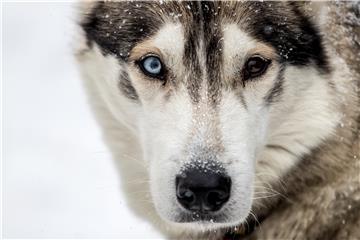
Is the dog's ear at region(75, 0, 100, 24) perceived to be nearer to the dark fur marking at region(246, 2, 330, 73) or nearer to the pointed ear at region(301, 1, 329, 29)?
the dark fur marking at region(246, 2, 330, 73)

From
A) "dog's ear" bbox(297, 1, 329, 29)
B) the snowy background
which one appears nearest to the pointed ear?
"dog's ear" bbox(297, 1, 329, 29)

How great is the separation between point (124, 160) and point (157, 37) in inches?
33.6

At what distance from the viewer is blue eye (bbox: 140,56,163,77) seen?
3.42m

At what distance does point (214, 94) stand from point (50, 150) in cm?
352

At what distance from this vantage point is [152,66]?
11.3ft

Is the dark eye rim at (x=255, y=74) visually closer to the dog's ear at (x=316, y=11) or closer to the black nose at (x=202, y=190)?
the dog's ear at (x=316, y=11)

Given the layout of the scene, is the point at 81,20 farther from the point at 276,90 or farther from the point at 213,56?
the point at 276,90

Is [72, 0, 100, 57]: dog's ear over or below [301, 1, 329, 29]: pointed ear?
below

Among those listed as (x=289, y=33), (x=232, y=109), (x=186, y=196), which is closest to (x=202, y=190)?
(x=186, y=196)

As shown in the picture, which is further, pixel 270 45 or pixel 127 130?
pixel 127 130

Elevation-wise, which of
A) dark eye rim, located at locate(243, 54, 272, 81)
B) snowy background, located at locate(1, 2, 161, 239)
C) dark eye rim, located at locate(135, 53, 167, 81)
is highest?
dark eye rim, located at locate(243, 54, 272, 81)

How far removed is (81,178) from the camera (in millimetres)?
6227

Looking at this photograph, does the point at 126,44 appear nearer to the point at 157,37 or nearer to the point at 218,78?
the point at 157,37

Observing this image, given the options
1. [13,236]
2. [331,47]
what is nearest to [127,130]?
[331,47]
